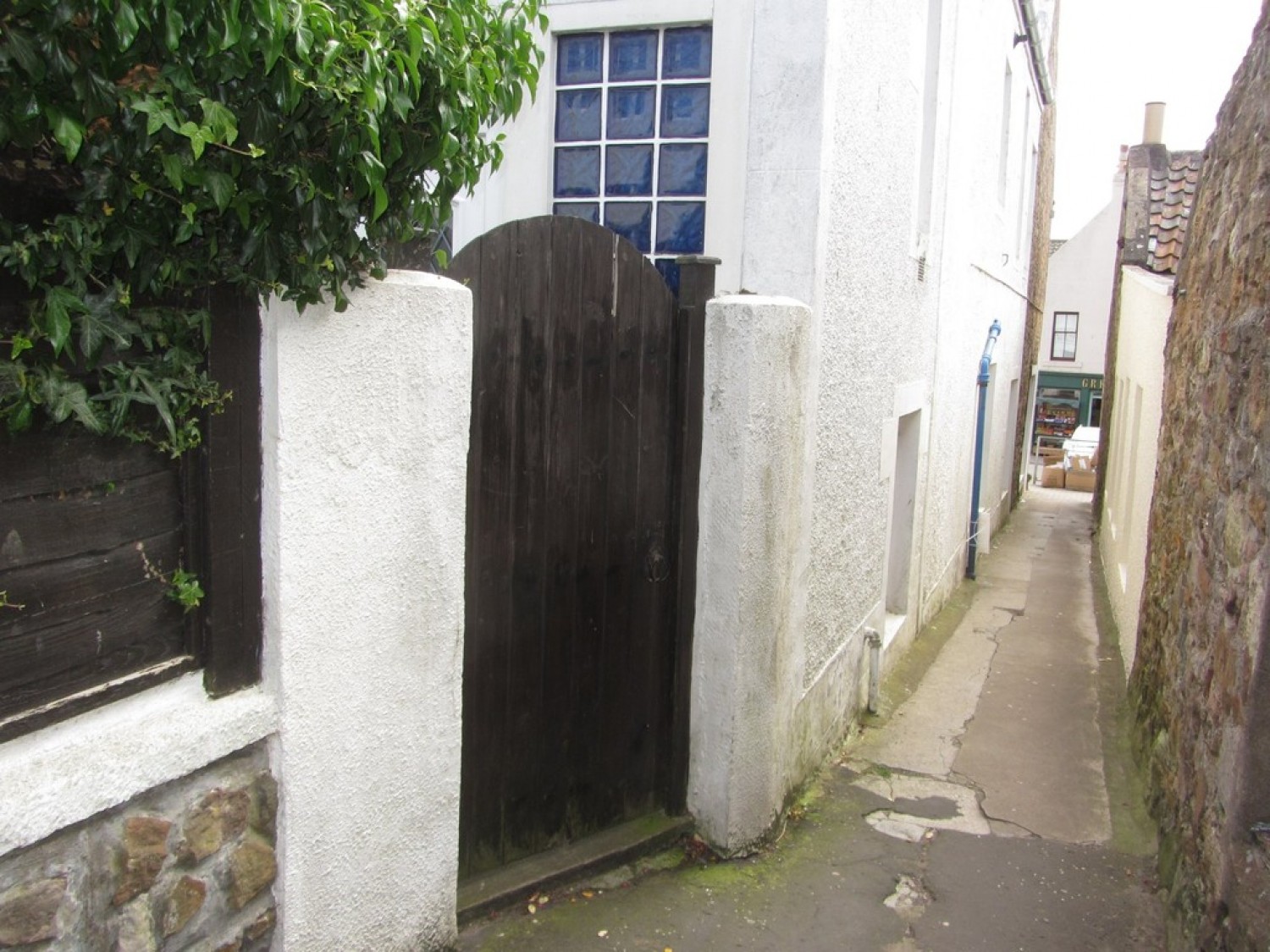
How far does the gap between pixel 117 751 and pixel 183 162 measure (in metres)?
1.09

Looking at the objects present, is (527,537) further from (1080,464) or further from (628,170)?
(1080,464)

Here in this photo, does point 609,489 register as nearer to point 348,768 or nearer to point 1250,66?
point 348,768

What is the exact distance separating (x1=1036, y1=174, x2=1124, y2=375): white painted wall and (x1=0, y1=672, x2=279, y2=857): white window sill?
34.2 meters

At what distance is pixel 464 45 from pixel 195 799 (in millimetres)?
1680

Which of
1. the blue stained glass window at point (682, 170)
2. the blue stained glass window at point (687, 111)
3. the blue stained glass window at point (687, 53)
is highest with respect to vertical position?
the blue stained glass window at point (687, 53)

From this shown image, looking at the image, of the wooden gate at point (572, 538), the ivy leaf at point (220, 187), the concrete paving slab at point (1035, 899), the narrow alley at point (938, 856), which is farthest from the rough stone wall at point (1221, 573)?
the ivy leaf at point (220, 187)

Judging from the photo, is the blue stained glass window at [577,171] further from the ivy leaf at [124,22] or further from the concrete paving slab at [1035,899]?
the ivy leaf at [124,22]

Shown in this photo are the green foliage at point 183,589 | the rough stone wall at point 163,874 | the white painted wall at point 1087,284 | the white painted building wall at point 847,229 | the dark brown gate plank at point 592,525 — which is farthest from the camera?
the white painted wall at point 1087,284

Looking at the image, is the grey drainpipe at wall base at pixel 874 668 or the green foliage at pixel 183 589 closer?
the green foliage at pixel 183 589

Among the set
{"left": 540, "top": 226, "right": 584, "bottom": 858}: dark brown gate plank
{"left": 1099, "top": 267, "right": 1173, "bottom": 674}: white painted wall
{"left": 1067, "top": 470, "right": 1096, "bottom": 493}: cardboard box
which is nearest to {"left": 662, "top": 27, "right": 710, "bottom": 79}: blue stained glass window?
{"left": 540, "top": 226, "right": 584, "bottom": 858}: dark brown gate plank

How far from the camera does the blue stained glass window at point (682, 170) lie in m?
5.07

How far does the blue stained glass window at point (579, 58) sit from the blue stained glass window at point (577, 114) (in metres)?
0.06

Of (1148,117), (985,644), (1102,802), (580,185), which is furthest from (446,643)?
(1148,117)

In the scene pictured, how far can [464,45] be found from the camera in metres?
2.20
